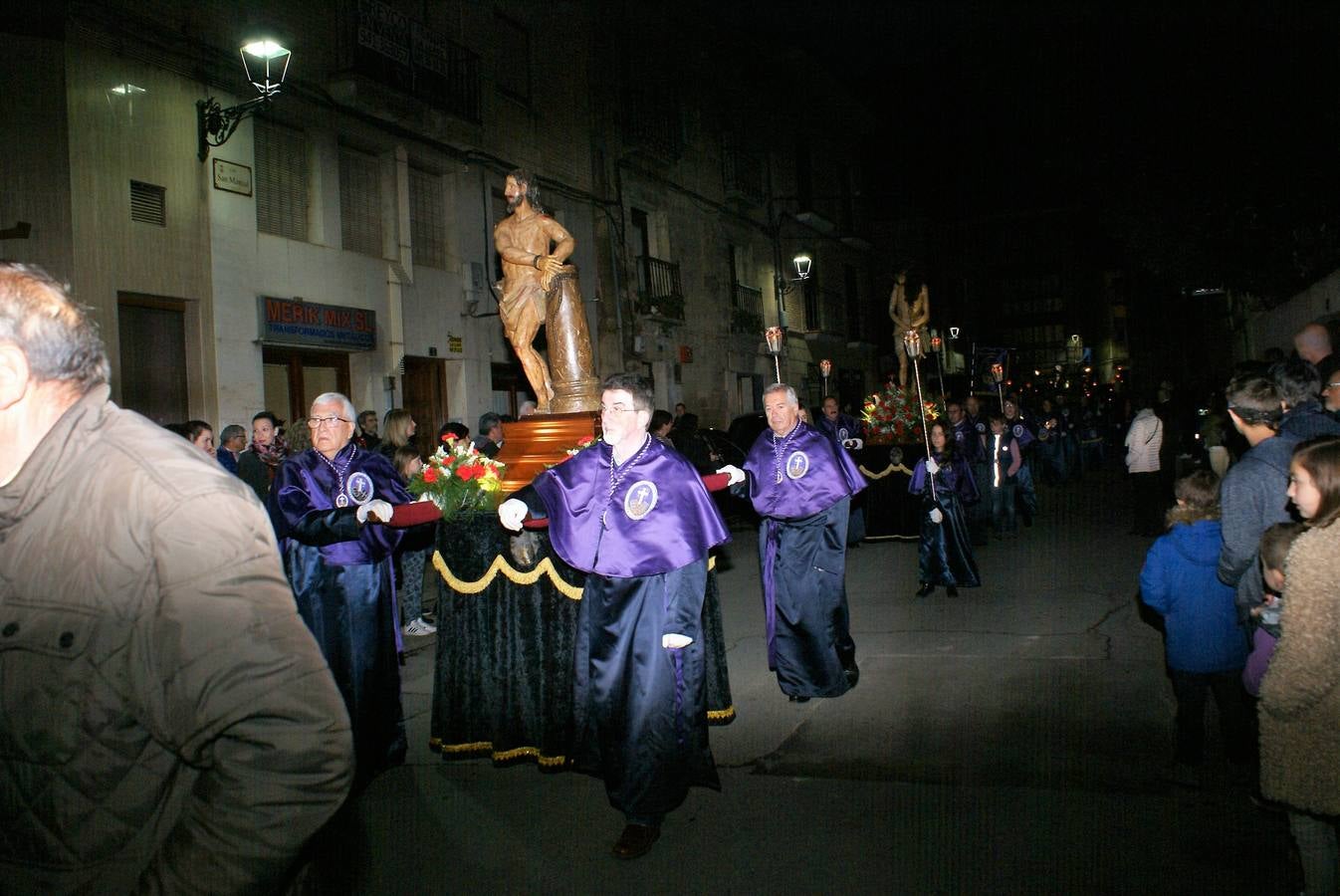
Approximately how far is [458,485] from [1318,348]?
5.62 m

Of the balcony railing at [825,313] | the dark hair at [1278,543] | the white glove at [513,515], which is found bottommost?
the dark hair at [1278,543]

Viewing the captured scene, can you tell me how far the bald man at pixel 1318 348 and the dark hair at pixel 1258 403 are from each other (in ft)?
7.43

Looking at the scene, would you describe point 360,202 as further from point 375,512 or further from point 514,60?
point 375,512

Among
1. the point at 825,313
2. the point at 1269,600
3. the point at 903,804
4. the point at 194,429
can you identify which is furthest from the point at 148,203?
the point at 825,313

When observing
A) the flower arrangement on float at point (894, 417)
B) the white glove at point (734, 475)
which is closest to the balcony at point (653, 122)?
the flower arrangement on float at point (894, 417)

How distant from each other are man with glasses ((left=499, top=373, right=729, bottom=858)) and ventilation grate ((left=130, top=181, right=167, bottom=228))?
9.19 m

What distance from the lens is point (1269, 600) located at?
3.88 meters

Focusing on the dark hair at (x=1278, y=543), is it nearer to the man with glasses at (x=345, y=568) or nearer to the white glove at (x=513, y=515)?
the white glove at (x=513, y=515)

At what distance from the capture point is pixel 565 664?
5.38 m

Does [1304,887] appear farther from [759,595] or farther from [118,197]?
[118,197]

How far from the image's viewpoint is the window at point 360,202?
48.6 ft

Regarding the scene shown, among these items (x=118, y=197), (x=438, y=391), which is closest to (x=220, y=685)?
(x=118, y=197)

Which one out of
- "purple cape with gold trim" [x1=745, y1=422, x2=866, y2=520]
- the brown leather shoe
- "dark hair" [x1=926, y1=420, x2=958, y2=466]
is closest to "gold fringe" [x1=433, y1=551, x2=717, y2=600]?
"purple cape with gold trim" [x1=745, y1=422, x2=866, y2=520]

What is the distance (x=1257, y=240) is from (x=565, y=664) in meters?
13.6
